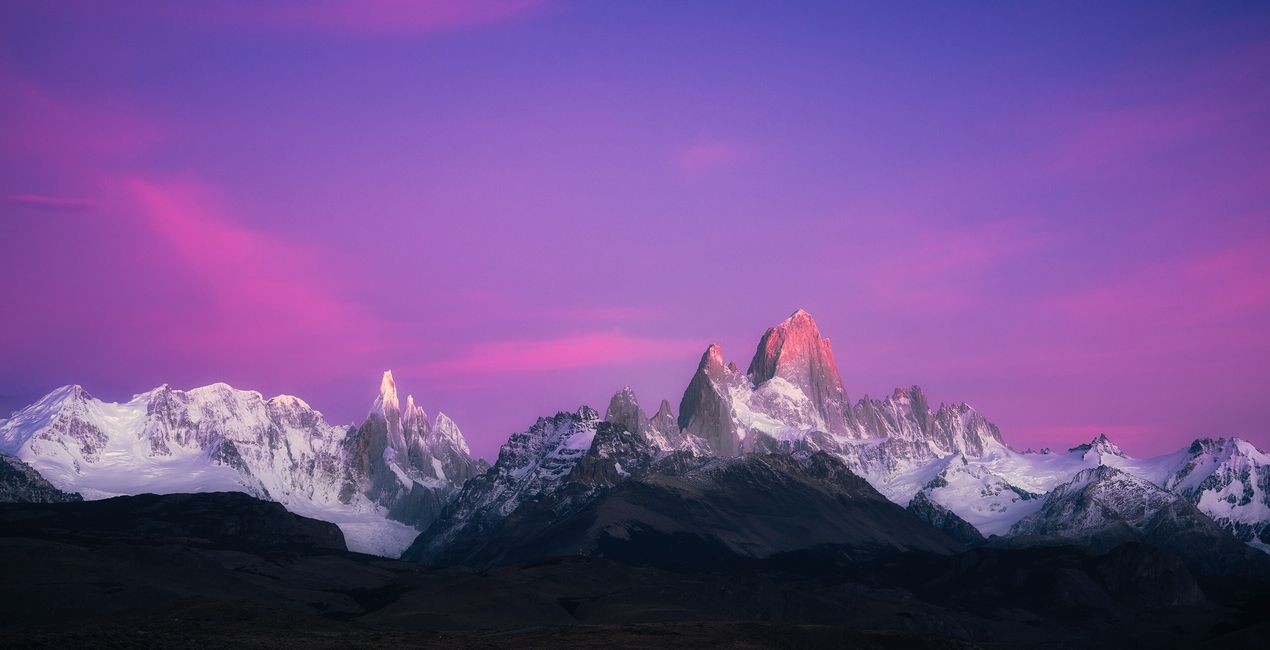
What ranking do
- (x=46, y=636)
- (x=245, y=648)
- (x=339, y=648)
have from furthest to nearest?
(x=339, y=648), (x=245, y=648), (x=46, y=636)

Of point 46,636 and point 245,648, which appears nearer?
point 46,636

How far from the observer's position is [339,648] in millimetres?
198125

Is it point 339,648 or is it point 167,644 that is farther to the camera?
point 339,648

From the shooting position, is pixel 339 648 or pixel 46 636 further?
pixel 339 648

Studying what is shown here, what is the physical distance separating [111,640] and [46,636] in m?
7.16

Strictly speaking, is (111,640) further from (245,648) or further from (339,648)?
(339,648)

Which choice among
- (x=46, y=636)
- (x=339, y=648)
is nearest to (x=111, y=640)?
(x=46, y=636)

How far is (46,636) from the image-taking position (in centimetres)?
17112

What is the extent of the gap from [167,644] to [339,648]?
25.3 m

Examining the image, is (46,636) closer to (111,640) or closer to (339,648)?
(111,640)

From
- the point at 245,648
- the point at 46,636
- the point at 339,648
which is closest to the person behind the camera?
the point at 46,636

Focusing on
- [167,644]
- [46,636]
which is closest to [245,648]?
[167,644]

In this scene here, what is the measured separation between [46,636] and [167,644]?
1474 cm

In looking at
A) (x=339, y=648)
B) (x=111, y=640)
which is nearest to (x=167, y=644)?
(x=111, y=640)
